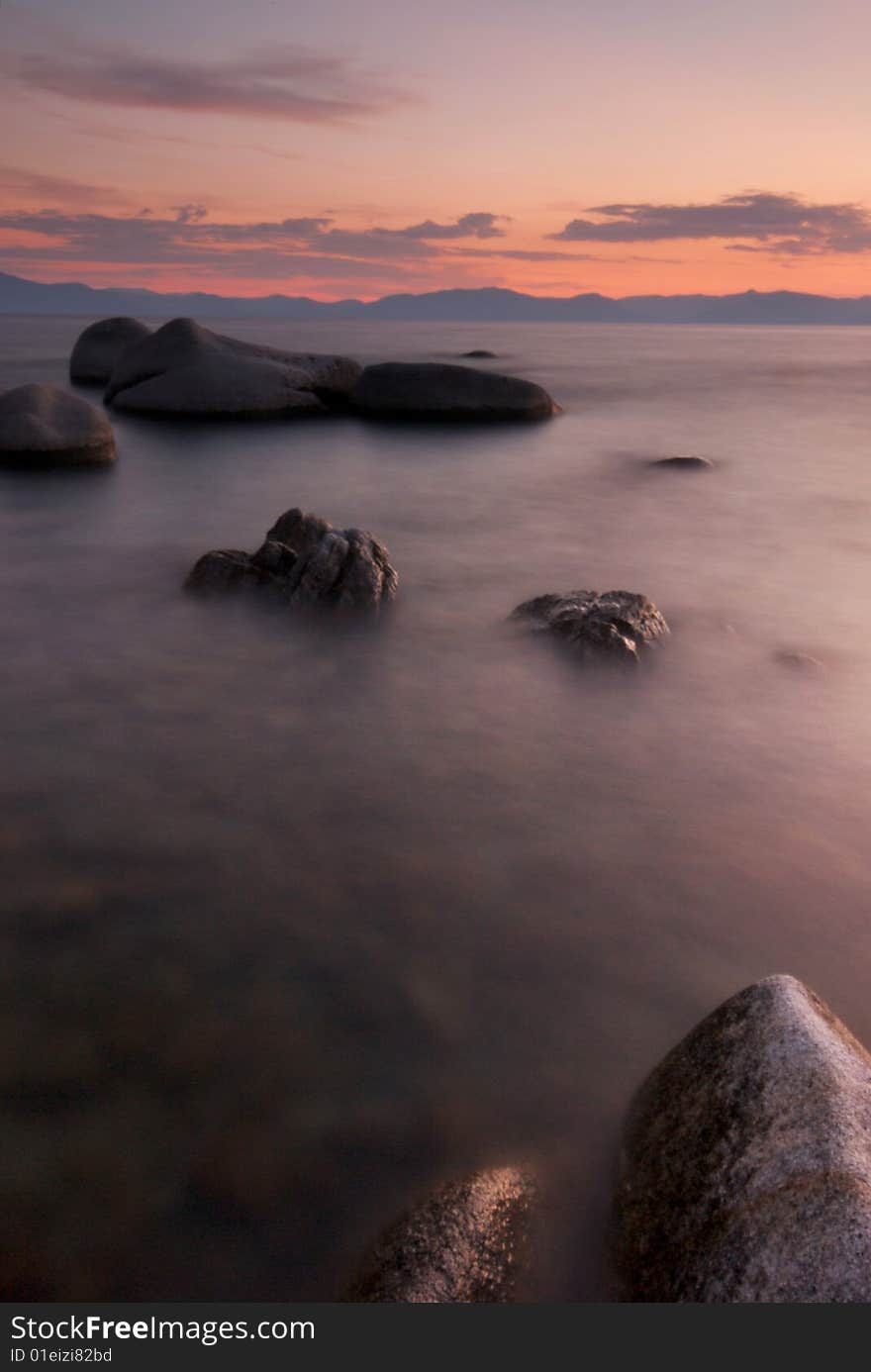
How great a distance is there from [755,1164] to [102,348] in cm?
3105

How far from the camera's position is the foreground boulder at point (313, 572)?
28.7 ft

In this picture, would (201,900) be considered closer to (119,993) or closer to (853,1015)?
(119,993)

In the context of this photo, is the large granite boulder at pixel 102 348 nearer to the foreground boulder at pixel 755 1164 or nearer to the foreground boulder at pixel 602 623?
the foreground boulder at pixel 602 623

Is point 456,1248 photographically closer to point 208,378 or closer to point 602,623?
point 602,623

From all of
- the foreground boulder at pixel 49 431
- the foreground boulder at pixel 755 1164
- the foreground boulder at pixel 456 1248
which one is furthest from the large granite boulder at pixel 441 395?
the foreground boulder at pixel 456 1248

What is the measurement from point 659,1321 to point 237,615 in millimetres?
6988

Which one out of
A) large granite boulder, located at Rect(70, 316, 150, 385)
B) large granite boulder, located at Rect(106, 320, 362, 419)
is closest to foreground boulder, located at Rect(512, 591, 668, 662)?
Answer: large granite boulder, located at Rect(106, 320, 362, 419)

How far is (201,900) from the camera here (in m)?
4.41

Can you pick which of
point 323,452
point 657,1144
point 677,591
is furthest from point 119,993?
point 323,452

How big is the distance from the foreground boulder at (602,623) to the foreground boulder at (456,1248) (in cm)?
506

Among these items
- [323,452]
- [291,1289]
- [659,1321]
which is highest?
[323,452]

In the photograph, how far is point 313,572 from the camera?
8727 mm

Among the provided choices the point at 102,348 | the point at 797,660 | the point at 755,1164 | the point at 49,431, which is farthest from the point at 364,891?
the point at 102,348

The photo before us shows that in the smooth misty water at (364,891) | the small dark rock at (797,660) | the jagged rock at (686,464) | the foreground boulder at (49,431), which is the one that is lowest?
the smooth misty water at (364,891)
